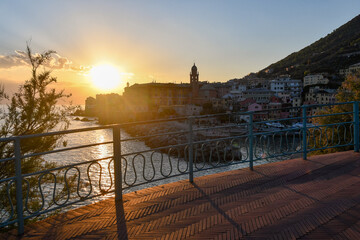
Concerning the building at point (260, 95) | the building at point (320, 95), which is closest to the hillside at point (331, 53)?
the building at point (320, 95)

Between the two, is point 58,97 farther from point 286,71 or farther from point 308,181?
point 286,71

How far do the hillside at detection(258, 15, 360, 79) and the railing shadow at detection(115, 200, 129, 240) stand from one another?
96817 millimetres

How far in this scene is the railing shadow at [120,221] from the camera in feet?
8.86

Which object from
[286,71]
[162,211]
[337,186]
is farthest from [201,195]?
[286,71]

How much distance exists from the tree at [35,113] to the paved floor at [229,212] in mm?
5833

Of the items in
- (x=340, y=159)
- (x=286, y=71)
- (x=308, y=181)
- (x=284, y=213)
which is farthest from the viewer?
(x=286, y=71)

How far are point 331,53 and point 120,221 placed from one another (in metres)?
118

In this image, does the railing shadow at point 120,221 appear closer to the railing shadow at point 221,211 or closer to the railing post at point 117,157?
the railing post at point 117,157

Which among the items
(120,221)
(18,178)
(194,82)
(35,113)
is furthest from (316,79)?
(18,178)

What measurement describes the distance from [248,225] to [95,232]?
174cm

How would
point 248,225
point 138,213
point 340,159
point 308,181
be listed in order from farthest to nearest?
point 340,159 → point 308,181 → point 138,213 → point 248,225

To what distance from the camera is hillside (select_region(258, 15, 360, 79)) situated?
3408 inches

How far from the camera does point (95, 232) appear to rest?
110 inches

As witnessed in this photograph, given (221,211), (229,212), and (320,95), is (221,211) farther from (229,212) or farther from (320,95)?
(320,95)
